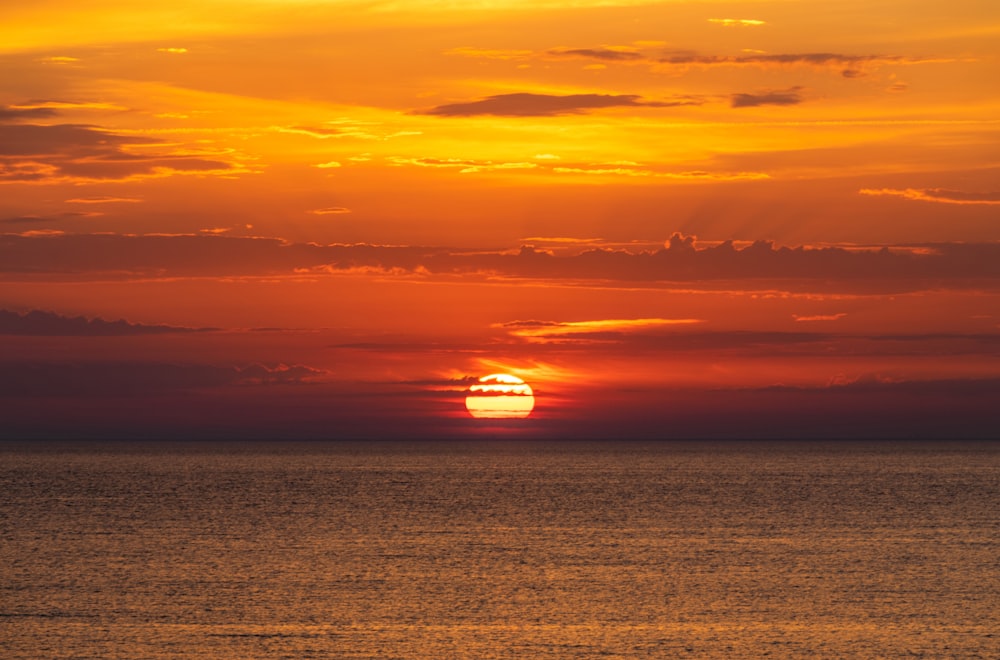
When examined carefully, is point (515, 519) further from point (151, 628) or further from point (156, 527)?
point (151, 628)

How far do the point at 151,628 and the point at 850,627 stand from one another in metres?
23.0

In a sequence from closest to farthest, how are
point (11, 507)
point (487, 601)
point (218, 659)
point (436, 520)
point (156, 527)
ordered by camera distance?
point (218, 659) → point (487, 601) → point (156, 527) → point (436, 520) → point (11, 507)

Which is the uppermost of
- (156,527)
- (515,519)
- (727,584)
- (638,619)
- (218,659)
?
(515,519)

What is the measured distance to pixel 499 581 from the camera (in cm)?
5472

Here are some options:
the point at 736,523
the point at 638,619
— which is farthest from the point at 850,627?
the point at 736,523

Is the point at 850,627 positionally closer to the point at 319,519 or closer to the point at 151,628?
the point at 151,628

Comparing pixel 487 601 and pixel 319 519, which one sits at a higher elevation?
pixel 319 519

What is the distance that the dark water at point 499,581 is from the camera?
134 ft

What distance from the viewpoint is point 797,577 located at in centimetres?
5622

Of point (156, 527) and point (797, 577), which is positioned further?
point (156, 527)

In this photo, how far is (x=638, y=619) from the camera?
148 feet

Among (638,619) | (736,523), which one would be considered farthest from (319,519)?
(638,619)

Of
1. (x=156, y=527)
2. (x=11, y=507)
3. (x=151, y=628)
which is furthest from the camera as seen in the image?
(x=11, y=507)

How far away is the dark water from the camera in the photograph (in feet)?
134
